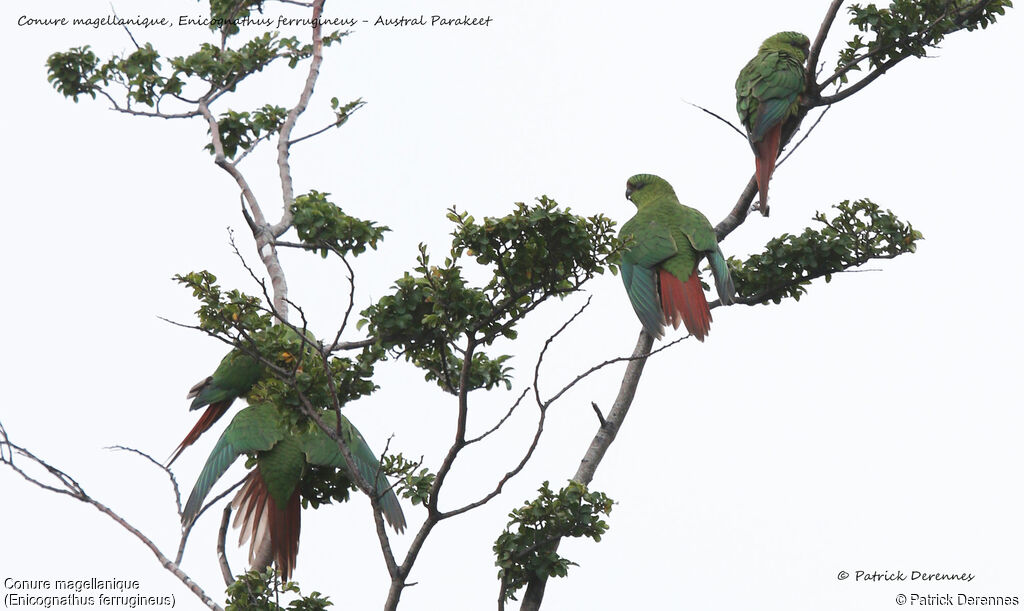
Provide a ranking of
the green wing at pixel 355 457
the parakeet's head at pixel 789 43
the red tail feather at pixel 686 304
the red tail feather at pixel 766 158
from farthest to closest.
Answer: the parakeet's head at pixel 789 43 → the red tail feather at pixel 766 158 → the red tail feather at pixel 686 304 → the green wing at pixel 355 457

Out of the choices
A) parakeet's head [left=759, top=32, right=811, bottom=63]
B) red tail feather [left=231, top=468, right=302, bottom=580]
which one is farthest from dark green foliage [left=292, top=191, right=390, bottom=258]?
parakeet's head [left=759, top=32, right=811, bottom=63]

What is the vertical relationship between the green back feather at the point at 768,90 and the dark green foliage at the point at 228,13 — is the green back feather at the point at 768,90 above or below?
below

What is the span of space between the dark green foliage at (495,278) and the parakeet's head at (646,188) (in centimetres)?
234

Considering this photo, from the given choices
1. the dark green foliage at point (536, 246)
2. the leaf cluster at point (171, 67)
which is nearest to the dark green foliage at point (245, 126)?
the leaf cluster at point (171, 67)

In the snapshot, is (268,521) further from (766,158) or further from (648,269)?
(766,158)

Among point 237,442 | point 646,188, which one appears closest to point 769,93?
point 646,188

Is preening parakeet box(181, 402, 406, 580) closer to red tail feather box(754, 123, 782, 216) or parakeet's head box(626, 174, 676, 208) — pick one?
parakeet's head box(626, 174, 676, 208)

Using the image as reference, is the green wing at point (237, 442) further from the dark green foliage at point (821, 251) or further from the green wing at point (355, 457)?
the dark green foliage at point (821, 251)

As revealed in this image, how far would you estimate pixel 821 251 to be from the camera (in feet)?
22.3

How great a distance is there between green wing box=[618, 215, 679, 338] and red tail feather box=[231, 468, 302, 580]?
7.77ft

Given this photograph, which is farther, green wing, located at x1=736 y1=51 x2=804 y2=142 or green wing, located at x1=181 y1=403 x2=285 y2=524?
green wing, located at x1=736 y1=51 x2=804 y2=142

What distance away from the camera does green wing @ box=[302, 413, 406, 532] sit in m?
6.50

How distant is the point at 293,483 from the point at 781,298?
3209mm

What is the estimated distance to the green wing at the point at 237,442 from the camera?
6594 millimetres
